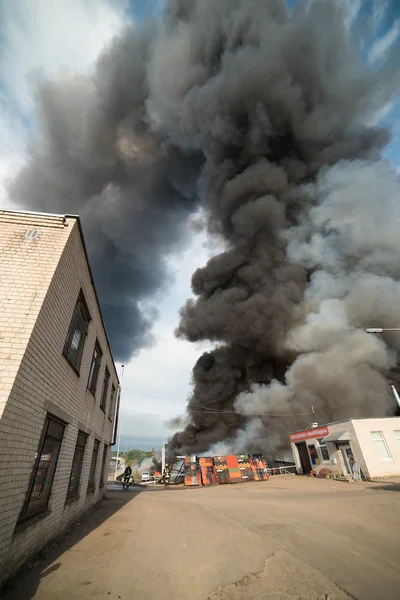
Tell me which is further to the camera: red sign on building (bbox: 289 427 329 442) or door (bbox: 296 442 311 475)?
door (bbox: 296 442 311 475)

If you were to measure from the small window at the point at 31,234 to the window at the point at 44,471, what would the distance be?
3118 millimetres

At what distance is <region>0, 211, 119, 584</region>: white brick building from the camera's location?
11.6 feet

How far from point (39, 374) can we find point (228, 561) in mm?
3788

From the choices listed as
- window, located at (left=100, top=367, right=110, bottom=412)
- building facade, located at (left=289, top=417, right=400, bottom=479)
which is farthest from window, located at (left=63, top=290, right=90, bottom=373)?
building facade, located at (left=289, top=417, right=400, bottom=479)

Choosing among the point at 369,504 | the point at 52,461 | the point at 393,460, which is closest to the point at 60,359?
the point at 52,461

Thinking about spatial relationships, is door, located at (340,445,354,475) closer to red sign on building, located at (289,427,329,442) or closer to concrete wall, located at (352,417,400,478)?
concrete wall, located at (352,417,400,478)

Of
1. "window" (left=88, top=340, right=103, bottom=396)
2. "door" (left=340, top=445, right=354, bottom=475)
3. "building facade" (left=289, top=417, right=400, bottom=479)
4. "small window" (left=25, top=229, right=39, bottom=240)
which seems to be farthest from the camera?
"door" (left=340, top=445, right=354, bottom=475)

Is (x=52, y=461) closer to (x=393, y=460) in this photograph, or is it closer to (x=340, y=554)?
(x=340, y=554)

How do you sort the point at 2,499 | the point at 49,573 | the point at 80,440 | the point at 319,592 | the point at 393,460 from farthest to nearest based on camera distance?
the point at 393,460 → the point at 80,440 → the point at 49,573 → the point at 2,499 → the point at 319,592

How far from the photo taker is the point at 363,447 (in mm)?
16281

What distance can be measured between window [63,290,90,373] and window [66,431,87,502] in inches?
87.6

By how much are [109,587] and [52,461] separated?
2452mm

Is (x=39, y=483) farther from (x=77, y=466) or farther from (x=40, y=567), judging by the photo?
(x=77, y=466)

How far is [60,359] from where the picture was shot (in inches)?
205
